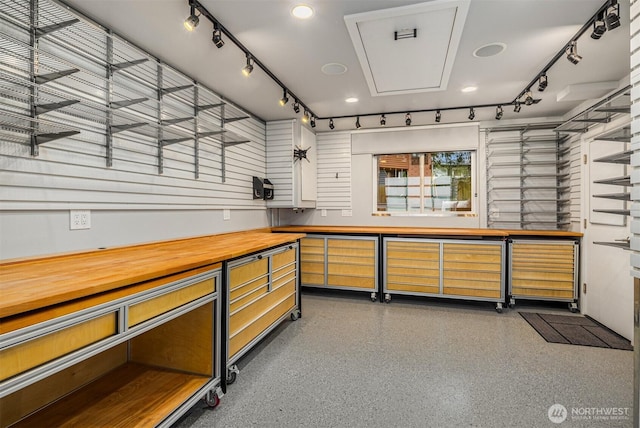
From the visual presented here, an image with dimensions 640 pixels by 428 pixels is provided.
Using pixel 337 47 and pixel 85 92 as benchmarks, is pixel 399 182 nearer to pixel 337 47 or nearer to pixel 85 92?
pixel 337 47

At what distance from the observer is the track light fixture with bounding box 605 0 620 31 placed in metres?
1.97

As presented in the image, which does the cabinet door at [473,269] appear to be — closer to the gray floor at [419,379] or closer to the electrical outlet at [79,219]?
the gray floor at [419,379]

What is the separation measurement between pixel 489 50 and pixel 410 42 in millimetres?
792

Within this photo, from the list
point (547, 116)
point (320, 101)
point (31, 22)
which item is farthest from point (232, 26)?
point (547, 116)

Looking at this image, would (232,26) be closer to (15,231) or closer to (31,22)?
(31,22)

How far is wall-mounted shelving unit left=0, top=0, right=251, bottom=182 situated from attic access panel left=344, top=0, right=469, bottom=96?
173 cm

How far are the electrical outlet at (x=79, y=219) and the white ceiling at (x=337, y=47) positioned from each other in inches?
55.3

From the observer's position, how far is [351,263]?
4.53 metres

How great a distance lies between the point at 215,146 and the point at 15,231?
215cm

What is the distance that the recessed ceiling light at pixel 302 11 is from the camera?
2.13 m

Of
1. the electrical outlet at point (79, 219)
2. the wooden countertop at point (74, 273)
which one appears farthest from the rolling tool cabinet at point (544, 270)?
the electrical outlet at point (79, 219)

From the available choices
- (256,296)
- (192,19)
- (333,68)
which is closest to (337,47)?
(333,68)

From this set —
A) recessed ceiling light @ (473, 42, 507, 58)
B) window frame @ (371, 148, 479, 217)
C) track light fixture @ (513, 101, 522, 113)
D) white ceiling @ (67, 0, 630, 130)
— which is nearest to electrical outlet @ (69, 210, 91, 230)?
white ceiling @ (67, 0, 630, 130)

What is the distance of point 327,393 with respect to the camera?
221 centimetres
